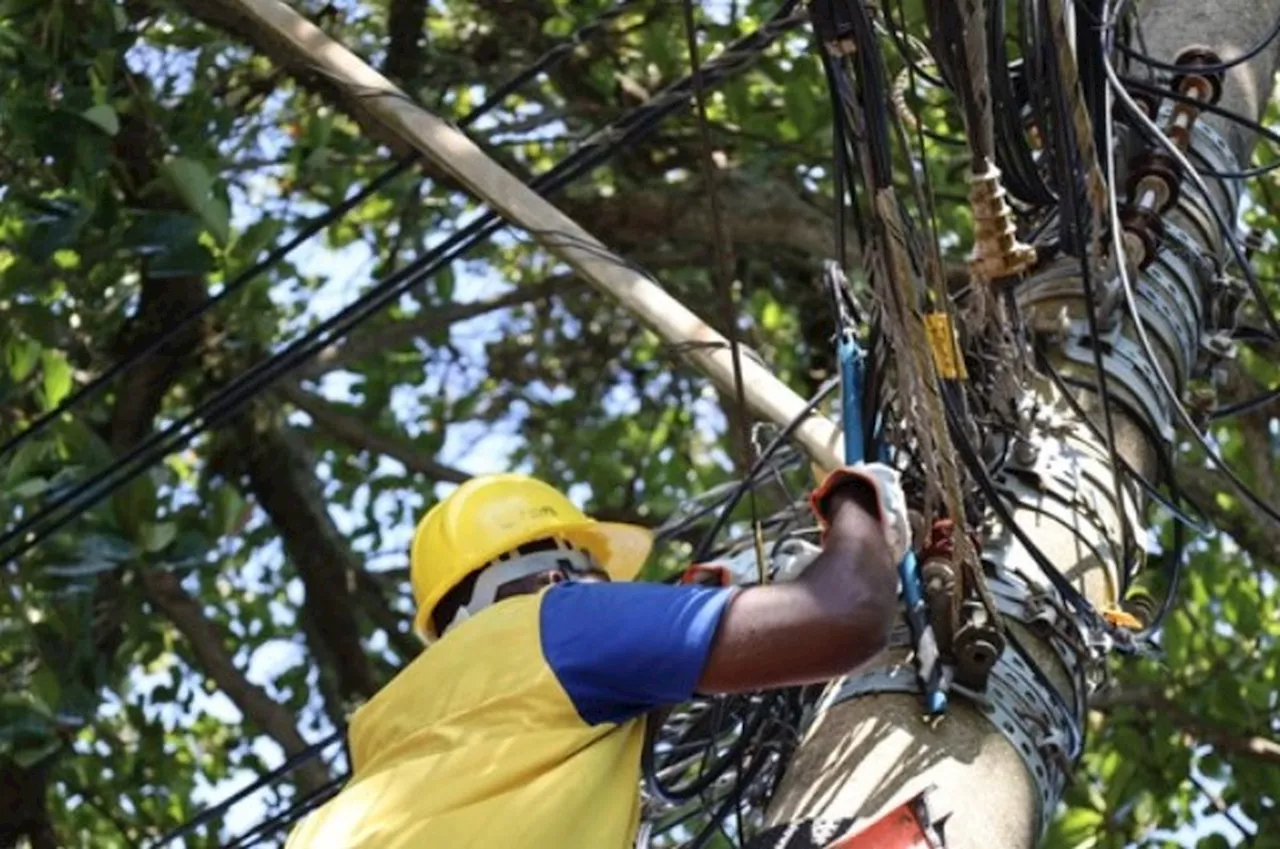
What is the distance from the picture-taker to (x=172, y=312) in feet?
21.5

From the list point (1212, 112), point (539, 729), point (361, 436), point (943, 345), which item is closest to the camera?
point (539, 729)

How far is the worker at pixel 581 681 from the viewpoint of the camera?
9.78 feet

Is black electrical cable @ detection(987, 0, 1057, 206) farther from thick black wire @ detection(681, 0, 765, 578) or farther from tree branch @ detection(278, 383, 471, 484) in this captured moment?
→ tree branch @ detection(278, 383, 471, 484)

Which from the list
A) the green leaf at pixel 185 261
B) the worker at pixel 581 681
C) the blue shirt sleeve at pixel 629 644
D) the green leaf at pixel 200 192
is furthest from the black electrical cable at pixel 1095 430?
the green leaf at pixel 185 261

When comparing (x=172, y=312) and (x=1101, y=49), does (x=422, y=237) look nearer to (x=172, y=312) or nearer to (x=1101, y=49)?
(x=172, y=312)

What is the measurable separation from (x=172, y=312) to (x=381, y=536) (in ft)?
3.74

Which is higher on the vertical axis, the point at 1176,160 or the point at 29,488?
the point at 29,488

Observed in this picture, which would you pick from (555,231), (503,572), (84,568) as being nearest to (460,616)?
(503,572)

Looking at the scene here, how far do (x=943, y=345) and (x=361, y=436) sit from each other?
12.9 ft

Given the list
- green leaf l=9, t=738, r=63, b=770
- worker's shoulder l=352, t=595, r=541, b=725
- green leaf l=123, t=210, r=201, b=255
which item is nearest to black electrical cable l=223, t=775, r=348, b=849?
green leaf l=9, t=738, r=63, b=770

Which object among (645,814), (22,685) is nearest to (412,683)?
(645,814)

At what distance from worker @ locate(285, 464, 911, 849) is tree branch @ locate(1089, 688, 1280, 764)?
3.26 metres

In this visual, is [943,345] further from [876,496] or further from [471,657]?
[471,657]

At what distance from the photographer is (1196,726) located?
644 centimetres
